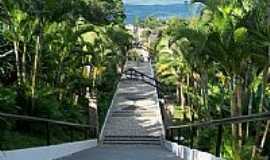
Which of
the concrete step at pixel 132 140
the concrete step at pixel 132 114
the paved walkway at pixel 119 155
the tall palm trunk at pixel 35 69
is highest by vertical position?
the tall palm trunk at pixel 35 69

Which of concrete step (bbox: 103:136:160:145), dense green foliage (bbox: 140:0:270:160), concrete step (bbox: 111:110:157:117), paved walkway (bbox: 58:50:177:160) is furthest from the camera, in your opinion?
concrete step (bbox: 111:110:157:117)

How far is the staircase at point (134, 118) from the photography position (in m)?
22.9

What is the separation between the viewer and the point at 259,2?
14117mm

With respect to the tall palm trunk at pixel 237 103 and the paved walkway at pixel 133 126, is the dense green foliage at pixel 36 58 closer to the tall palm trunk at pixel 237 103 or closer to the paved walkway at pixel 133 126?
the paved walkway at pixel 133 126

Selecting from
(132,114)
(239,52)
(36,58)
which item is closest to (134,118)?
(132,114)

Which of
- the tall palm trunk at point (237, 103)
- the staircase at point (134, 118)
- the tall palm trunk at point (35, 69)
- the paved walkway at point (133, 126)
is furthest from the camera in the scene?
the staircase at point (134, 118)

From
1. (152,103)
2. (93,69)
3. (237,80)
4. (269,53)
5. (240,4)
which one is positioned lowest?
(152,103)

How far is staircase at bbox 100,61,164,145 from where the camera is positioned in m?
22.9

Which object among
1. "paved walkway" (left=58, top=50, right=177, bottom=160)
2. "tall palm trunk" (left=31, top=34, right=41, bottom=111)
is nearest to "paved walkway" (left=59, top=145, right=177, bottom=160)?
"paved walkway" (left=58, top=50, right=177, bottom=160)

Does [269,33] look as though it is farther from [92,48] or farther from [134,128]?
[92,48]

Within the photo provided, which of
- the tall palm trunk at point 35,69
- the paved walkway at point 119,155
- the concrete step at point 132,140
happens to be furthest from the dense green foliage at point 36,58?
the paved walkway at point 119,155

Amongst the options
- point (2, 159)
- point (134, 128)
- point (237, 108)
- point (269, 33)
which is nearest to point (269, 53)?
point (269, 33)

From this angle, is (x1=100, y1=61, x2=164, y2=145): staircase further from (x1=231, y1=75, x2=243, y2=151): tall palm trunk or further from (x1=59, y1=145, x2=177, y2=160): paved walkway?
(x1=59, y1=145, x2=177, y2=160): paved walkway

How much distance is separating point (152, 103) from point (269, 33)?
917 inches
